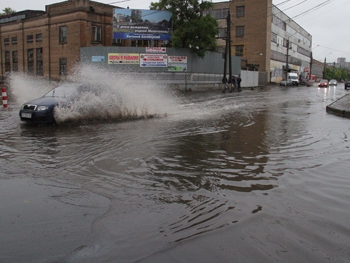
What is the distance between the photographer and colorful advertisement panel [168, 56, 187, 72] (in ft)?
118

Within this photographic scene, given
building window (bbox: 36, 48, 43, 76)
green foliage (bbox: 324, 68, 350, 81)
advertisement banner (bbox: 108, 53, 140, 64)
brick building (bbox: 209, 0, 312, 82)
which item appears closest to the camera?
advertisement banner (bbox: 108, 53, 140, 64)

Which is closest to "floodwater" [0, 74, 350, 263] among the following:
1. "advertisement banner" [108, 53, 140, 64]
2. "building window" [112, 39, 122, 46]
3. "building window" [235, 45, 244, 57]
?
"advertisement banner" [108, 53, 140, 64]

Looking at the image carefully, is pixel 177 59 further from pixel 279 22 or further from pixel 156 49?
pixel 279 22

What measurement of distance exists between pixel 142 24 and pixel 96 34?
5.45 meters

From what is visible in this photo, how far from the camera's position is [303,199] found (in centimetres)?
436

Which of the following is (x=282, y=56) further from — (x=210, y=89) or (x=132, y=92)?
(x=132, y=92)

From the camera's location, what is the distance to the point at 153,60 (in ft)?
116

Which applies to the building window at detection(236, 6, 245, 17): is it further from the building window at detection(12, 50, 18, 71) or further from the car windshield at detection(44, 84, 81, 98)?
the car windshield at detection(44, 84, 81, 98)

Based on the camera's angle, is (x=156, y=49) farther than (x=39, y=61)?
No

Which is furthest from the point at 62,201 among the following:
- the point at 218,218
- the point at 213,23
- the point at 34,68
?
the point at 34,68

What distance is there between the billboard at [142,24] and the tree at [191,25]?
97 cm

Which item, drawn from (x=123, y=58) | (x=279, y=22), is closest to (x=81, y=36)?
(x=123, y=58)

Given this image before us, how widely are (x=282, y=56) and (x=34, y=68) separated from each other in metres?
47.6

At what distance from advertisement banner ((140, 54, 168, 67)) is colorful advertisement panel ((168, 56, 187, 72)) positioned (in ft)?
1.62
